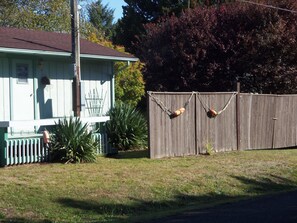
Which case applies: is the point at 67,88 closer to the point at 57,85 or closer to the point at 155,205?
the point at 57,85

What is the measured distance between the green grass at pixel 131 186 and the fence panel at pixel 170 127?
1.53ft

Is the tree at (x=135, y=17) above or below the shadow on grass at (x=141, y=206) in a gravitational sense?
above

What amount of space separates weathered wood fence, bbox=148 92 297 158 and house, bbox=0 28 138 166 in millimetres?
1820

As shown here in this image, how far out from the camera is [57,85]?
18.7 meters

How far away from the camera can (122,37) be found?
46.7m

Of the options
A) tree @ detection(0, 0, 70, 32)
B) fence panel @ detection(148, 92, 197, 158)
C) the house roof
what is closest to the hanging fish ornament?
fence panel @ detection(148, 92, 197, 158)

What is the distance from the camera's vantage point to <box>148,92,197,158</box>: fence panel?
1733 centimetres

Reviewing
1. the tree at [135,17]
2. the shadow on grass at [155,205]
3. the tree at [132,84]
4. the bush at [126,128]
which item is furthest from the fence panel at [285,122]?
the tree at [135,17]

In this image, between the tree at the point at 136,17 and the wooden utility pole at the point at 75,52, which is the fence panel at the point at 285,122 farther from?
the tree at the point at 136,17

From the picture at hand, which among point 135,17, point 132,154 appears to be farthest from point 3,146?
point 135,17

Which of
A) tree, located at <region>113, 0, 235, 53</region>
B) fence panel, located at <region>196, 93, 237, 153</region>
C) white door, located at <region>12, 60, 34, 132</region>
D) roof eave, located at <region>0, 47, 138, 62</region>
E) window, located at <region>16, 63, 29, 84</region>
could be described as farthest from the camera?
tree, located at <region>113, 0, 235, 53</region>

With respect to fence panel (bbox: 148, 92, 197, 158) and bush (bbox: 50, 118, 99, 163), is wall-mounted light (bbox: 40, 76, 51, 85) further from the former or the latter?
fence panel (bbox: 148, 92, 197, 158)

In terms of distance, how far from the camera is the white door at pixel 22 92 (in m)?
17.2

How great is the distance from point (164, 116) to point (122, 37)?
29.6 meters
